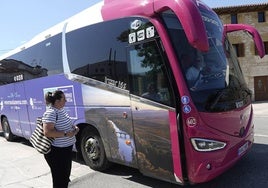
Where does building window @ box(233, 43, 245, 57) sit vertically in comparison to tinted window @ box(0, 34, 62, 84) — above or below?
below

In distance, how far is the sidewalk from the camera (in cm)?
711

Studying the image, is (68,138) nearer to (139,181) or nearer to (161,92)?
(161,92)

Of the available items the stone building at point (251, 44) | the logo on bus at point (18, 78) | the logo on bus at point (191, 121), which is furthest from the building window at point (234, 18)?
the logo on bus at point (191, 121)

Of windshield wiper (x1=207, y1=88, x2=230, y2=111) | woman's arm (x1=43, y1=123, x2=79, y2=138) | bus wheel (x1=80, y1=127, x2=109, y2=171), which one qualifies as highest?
windshield wiper (x1=207, y1=88, x2=230, y2=111)

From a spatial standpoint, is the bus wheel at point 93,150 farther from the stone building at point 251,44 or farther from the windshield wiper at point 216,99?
the stone building at point 251,44

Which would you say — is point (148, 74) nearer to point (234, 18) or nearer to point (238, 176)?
point (238, 176)

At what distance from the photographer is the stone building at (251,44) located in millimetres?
35656

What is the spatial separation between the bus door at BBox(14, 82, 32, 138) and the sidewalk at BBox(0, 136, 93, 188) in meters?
0.61

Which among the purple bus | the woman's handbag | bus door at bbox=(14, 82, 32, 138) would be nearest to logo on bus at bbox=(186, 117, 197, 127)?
the purple bus

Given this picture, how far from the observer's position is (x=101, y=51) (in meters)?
6.72

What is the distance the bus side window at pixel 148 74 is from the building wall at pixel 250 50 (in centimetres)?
3141

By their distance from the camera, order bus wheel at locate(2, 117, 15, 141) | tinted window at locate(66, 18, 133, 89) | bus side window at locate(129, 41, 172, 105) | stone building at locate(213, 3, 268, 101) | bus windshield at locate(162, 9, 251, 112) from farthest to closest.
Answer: stone building at locate(213, 3, 268, 101) < bus wheel at locate(2, 117, 15, 141) < tinted window at locate(66, 18, 133, 89) < bus side window at locate(129, 41, 172, 105) < bus windshield at locate(162, 9, 251, 112)

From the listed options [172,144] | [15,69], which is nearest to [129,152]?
[172,144]

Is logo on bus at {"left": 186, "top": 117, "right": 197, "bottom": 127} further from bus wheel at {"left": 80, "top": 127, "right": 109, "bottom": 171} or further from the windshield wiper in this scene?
bus wheel at {"left": 80, "top": 127, "right": 109, "bottom": 171}
